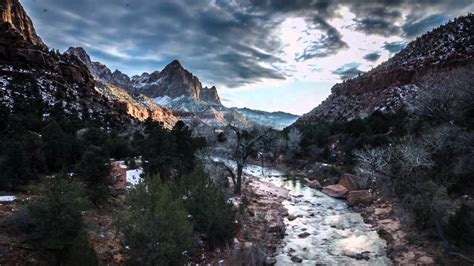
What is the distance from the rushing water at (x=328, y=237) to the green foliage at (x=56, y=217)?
1058 centimetres

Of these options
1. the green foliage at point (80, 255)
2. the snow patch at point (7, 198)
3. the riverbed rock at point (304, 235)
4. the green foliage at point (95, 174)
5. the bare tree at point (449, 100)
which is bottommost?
the riverbed rock at point (304, 235)

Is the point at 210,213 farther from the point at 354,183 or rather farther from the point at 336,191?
the point at 354,183

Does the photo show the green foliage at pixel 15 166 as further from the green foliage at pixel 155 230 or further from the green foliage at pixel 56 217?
the green foliage at pixel 155 230

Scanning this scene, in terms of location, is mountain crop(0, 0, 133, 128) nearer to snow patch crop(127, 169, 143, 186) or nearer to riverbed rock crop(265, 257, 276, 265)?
snow patch crop(127, 169, 143, 186)

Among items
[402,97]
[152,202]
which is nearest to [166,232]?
[152,202]

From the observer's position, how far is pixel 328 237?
2253cm

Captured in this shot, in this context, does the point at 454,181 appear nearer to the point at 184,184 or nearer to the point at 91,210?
the point at 184,184

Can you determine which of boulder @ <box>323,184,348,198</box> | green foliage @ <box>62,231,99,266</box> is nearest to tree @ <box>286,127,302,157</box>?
boulder @ <box>323,184,348,198</box>

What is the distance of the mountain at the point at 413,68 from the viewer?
6688cm

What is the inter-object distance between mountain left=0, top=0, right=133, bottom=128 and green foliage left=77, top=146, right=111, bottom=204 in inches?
1461

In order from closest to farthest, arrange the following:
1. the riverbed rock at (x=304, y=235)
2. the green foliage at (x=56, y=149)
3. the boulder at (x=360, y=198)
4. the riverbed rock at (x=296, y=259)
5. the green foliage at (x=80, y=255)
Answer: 1. the green foliage at (x=80, y=255)
2. the riverbed rock at (x=296, y=259)
3. the riverbed rock at (x=304, y=235)
4. the green foliage at (x=56, y=149)
5. the boulder at (x=360, y=198)

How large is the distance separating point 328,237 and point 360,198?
10344mm

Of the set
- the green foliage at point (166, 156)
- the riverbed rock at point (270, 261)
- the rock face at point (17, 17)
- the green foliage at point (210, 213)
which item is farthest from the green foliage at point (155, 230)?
the rock face at point (17, 17)

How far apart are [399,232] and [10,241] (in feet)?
68.9
